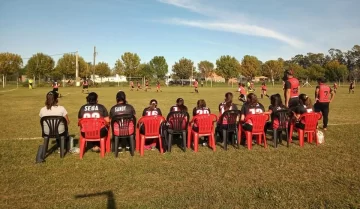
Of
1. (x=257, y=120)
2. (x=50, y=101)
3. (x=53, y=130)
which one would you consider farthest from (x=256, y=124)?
(x=50, y=101)

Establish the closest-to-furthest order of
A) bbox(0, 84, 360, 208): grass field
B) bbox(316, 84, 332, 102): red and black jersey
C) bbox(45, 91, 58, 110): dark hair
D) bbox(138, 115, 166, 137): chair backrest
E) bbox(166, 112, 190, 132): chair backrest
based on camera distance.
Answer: bbox(0, 84, 360, 208): grass field → bbox(45, 91, 58, 110): dark hair → bbox(138, 115, 166, 137): chair backrest → bbox(166, 112, 190, 132): chair backrest → bbox(316, 84, 332, 102): red and black jersey

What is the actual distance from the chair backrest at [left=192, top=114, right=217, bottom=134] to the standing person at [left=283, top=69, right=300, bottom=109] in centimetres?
306

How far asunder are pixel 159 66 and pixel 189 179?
88248 millimetres

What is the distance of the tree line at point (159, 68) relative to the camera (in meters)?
62.8

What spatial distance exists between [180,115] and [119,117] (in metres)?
1.51

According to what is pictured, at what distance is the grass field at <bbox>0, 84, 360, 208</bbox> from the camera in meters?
4.41

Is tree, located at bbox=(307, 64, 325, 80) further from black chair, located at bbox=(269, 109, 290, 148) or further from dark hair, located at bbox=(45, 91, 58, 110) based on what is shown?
dark hair, located at bbox=(45, 91, 58, 110)

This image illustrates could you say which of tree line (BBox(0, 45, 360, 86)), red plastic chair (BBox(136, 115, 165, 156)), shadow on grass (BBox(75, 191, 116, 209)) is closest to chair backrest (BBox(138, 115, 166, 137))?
red plastic chair (BBox(136, 115, 165, 156))

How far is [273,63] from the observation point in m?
101

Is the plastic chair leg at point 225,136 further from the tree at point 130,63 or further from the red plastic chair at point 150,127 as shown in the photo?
the tree at point 130,63

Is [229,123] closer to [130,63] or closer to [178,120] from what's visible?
[178,120]

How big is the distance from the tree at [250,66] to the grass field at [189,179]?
9372 cm

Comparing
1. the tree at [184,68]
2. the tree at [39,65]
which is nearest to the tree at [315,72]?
the tree at [184,68]

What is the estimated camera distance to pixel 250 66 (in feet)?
322
